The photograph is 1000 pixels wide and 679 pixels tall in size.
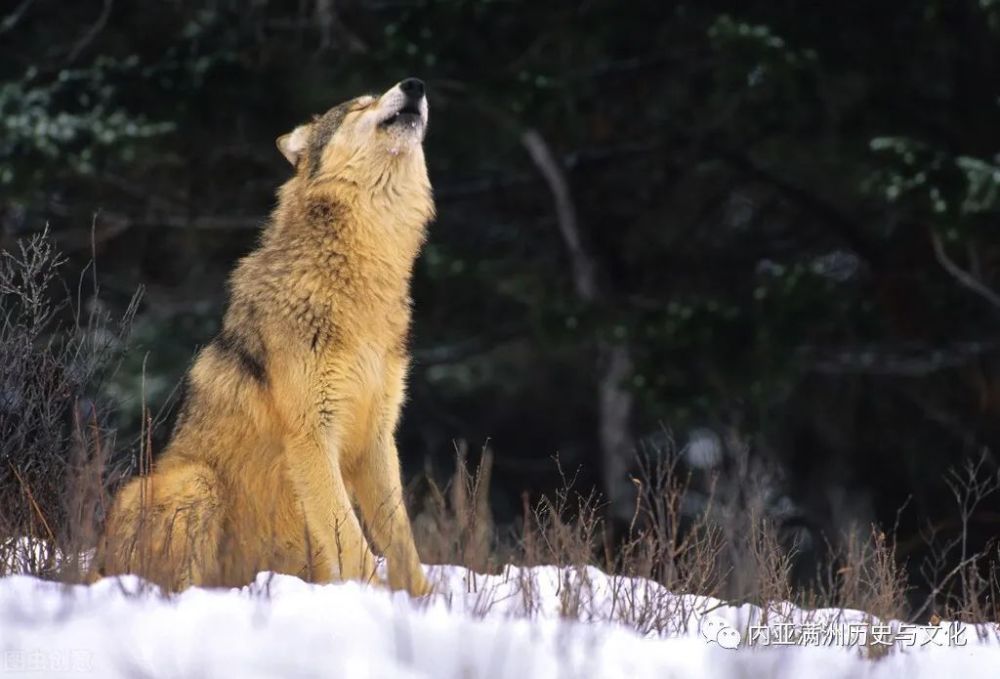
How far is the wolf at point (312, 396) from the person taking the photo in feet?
23.9

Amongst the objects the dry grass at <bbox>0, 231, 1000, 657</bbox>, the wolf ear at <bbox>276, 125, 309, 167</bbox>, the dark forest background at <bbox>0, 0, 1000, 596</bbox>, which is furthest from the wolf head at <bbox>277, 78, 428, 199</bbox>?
the dark forest background at <bbox>0, 0, 1000, 596</bbox>

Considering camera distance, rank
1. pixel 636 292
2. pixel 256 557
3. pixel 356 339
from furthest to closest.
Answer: pixel 636 292, pixel 356 339, pixel 256 557

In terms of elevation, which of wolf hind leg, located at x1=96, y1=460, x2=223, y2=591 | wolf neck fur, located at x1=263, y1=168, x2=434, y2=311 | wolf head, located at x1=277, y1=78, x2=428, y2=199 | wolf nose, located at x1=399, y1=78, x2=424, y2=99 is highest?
wolf nose, located at x1=399, y1=78, x2=424, y2=99

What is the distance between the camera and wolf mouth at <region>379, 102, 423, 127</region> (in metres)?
8.19

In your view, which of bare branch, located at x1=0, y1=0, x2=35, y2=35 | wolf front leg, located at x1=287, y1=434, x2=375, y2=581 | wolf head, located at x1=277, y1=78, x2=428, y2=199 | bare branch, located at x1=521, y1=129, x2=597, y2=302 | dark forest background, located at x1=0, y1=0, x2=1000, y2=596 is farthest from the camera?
bare branch, located at x1=521, y1=129, x2=597, y2=302

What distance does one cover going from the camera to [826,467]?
20250mm

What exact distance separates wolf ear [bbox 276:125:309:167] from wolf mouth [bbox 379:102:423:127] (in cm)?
62

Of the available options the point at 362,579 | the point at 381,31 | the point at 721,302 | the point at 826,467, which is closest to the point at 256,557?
the point at 362,579

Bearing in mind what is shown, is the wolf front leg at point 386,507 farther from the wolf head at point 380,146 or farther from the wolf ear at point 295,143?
the wolf ear at point 295,143

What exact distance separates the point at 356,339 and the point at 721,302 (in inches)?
351

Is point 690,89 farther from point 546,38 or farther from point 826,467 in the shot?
point 826,467

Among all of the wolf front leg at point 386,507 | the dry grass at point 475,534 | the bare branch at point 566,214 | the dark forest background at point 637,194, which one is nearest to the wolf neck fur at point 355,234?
the wolf front leg at point 386,507

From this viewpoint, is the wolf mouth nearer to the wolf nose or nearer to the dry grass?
the wolf nose

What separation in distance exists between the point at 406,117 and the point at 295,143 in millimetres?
785
